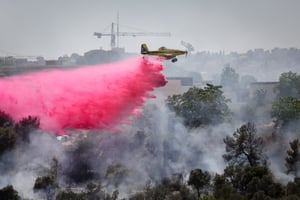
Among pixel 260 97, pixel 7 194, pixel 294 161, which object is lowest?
pixel 7 194

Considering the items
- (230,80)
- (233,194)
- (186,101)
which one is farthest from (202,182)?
(230,80)

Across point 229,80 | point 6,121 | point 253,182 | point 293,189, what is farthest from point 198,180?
point 229,80

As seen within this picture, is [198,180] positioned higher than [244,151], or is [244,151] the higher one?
[244,151]

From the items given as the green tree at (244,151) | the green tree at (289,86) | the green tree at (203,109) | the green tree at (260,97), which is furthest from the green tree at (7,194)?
the green tree at (260,97)

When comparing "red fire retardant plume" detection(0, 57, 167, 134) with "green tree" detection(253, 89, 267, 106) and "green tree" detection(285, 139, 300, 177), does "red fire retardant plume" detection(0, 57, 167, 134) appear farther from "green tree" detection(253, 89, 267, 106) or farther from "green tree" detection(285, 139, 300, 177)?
"green tree" detection(253, 89, 267, 106)

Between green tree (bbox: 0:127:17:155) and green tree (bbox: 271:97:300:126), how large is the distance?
48664 millimetres

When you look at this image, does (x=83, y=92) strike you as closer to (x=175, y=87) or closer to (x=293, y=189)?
(x=293, y=189)

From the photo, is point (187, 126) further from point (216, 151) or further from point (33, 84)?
point (33, 84)

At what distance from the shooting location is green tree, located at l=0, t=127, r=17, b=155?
8019cm

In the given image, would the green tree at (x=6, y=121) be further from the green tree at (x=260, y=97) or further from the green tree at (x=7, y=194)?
the green tree at (x=260, y=97)

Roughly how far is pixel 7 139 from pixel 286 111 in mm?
50413

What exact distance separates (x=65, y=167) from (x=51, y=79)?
48.3ft

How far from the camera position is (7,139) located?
80.7 m

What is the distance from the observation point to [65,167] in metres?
84.2
